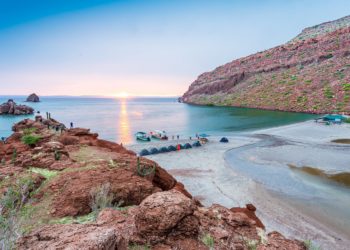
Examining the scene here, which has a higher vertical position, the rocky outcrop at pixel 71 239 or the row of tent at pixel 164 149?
the rocky outcrop at pixel 71 239

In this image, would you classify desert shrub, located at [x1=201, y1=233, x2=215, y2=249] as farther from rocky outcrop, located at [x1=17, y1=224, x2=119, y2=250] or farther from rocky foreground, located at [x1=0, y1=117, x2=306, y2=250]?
rocky outcrop, located at [x1=17, y1=224, x2=119, y2=250]

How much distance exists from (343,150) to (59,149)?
29554mm

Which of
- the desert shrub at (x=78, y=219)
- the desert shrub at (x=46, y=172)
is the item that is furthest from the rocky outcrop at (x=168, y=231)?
the desert shrub at (x=46, y=172)

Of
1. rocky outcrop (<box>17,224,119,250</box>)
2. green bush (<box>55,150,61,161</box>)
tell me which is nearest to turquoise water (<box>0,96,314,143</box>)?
green bush (<box>55,150,61,161</box>)

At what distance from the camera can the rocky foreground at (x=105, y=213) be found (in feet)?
13.1

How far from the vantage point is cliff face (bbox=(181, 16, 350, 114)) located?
69562 mm

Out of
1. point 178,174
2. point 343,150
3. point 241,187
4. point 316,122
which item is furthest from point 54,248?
point 316,122

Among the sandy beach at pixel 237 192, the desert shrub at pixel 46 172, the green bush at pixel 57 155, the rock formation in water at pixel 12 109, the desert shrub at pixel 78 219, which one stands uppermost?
the green bush at pixel 57 155

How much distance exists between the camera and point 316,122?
4591 centimetres

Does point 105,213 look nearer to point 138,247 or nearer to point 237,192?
point 138,247

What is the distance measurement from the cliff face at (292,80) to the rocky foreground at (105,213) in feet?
221

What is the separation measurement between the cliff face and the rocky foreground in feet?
221

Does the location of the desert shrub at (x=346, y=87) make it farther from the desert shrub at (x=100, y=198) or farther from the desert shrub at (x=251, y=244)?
the desert shrub at (x=100, y=198)

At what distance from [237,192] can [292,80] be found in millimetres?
84781
